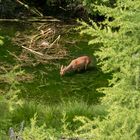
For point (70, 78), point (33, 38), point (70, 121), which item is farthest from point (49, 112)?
point (33, 38)

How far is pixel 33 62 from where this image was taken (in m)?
7.57

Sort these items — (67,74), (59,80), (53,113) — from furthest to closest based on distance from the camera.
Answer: (67,74) → (59,80) → (53,113)

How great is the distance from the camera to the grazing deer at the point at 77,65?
726 cm

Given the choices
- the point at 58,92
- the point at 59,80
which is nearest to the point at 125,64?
the point at 58,92

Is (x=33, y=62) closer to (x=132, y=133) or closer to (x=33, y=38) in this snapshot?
(x=33, y=38)

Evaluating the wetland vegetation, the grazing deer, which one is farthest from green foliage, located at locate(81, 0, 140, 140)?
the grazing deer

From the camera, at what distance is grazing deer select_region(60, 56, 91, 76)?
726cm

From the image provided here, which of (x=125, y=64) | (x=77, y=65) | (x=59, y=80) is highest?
(x=125, y=64)

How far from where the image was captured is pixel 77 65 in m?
7.34

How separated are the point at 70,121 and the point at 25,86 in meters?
1.39

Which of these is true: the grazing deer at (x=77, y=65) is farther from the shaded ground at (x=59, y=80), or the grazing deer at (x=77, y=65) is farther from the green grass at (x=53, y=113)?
the green grass at (x=53, y=113)

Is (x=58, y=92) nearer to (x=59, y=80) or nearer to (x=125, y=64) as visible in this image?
(x=59, y=80)

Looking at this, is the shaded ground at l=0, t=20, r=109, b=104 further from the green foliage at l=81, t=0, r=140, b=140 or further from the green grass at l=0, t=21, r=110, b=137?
the green foliage at l=81, t=0, r=140, b=140

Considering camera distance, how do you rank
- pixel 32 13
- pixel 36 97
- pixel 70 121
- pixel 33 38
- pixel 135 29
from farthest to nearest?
pixel 32 13 < pixel 33 38 < pixel 36 97 < pixel 70 121 < pixel 135 29
